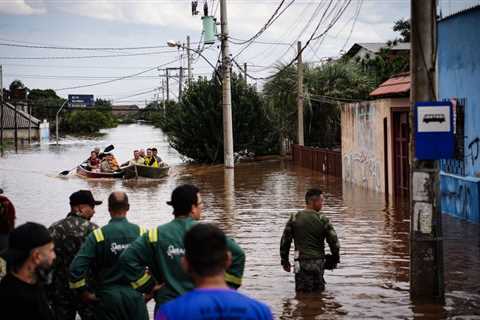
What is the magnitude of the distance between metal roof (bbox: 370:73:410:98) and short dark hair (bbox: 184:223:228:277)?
1748 centimetres

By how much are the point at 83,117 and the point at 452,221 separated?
431ft

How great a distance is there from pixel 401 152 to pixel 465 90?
14.7ft

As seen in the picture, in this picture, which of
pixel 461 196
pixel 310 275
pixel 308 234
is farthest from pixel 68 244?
pixel 461 196

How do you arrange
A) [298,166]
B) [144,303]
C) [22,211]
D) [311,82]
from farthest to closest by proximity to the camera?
[311,82]
[298,166]
[22,211]
[144,303]

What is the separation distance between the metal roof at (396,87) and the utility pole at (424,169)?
11328mm

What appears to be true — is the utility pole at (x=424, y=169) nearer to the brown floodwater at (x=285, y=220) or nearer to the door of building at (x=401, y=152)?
the brown floodwater at (x=285, y=220)

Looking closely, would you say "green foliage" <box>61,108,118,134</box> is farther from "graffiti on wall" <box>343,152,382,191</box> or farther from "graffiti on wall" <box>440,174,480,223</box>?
"graffiti on wall" <box>440,174,480,223</box>

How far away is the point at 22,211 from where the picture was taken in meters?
23.4

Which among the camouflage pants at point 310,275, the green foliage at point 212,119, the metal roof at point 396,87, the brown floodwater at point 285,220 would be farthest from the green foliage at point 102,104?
the camouflage pants at point 310,275

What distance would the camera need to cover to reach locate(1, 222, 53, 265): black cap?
15.9 ft

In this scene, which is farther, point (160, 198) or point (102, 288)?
point (160, 198)

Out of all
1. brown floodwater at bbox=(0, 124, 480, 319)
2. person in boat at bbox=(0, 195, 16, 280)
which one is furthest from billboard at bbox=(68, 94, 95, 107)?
person in boat at bbox=(0, 195, 16, 280)

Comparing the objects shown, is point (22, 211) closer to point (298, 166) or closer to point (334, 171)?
point (334, 171)

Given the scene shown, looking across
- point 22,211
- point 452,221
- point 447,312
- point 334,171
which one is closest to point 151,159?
point 334,171
